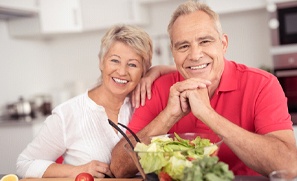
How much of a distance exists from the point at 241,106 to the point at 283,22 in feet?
5.60

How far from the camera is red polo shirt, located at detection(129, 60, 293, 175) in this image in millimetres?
1429

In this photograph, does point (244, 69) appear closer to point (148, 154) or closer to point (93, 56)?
point (148, 154)

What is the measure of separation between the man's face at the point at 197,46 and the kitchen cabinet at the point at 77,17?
2.18m

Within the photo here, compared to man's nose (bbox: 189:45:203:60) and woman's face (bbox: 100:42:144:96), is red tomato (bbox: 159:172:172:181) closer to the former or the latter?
man's nose (bbox: 189:45:203:60)

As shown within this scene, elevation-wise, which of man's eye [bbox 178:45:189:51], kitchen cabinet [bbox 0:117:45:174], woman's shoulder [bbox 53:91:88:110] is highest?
man's eye [bbox 178:45:189:51]

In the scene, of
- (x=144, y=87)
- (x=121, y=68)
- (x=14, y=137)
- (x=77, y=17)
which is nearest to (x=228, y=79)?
(x=144, y=87)

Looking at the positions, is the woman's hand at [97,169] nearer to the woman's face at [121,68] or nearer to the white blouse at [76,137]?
the white blouse at [76,137]

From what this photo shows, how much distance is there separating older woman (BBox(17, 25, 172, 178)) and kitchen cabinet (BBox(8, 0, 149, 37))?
1971 millimetres

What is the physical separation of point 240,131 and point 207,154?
0.89 feet

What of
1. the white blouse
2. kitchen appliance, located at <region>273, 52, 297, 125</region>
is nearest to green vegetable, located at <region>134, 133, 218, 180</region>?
the white blouse

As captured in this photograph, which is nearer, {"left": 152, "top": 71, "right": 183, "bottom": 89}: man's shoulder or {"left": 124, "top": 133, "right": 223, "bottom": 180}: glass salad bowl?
{"left": 124, "top": 133, "right": 223, "bottom": 180}: glass salad bowl

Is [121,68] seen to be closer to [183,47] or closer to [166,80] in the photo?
[166,80]

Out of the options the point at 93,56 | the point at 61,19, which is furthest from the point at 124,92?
the point at 93,56

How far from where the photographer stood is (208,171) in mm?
932
